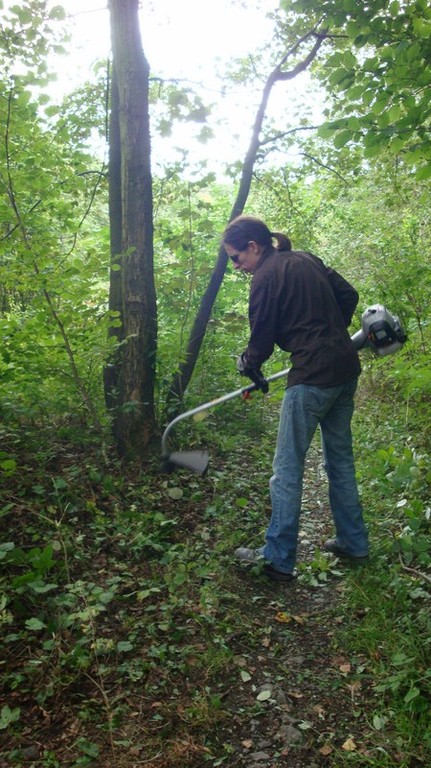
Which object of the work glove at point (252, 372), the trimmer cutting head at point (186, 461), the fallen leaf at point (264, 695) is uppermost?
the work glove at point (252, 372)

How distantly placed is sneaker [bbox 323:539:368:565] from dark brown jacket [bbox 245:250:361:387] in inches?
45.1

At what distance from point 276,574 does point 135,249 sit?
2.71 m

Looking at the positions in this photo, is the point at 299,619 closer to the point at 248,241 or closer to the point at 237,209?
the point at 248,241

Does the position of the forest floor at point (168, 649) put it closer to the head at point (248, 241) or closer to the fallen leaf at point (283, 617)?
the fallen leaf at point (283, 617)

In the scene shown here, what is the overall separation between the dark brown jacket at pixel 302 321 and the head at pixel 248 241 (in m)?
0.15

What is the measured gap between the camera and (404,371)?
4.25m

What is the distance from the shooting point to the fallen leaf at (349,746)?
2.14m

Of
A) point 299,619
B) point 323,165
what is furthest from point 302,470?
point 323,165

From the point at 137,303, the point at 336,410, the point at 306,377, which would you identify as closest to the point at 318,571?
the point at 336,410

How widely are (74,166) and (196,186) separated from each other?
3.85 feet

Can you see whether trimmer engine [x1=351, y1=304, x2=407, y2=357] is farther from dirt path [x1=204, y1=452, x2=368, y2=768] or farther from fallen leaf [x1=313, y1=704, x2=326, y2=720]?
fallen leaf [x1=313, y1=704, x2=326, y2=720]

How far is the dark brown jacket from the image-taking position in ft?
10.7

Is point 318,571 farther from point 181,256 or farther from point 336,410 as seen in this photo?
point 181,256

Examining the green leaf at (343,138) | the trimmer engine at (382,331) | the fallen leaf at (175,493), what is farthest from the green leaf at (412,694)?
the green leaf at (343,138)
